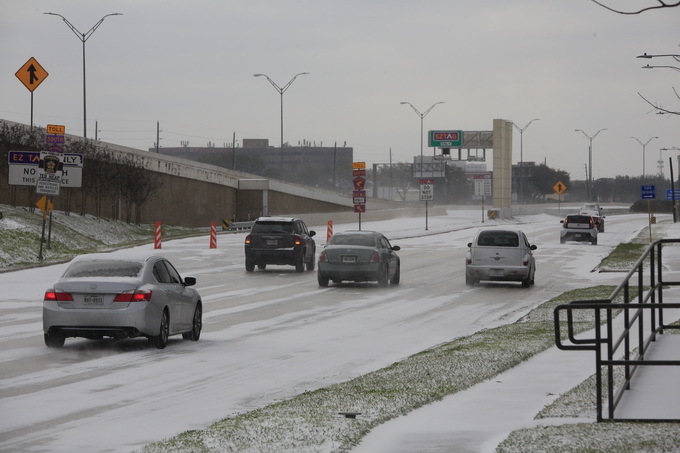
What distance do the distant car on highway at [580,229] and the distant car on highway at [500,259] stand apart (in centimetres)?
2758

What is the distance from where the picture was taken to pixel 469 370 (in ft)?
44.8

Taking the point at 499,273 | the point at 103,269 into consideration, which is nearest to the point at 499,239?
the point at 499,273

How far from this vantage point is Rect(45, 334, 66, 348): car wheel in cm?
1688

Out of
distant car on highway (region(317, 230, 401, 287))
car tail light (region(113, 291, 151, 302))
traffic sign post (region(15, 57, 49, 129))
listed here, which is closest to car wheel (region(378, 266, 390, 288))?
distant car on highway (region(317, 230, 401, 287))

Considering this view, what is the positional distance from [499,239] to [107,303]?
1750cm

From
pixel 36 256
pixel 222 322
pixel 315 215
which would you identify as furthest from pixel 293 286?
pixel 315 215

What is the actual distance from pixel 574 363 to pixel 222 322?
9256mm

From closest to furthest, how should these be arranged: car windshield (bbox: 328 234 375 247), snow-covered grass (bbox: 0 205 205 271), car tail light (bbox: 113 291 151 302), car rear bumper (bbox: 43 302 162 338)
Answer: car rear bumper (bbox: 43 302 162 338)
car tail light (bbox: 113 291 151 302)
car windshield (bbox: 328 234 375 247)
snow-covered grass (bbox: 0 205 205 271)

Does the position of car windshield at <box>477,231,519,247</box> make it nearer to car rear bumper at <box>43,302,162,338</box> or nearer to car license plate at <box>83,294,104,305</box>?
car rear bumper at <box>43,302,162,338</box>

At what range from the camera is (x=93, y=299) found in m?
16.6

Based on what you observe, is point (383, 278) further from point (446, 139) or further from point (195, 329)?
point (446, 139)

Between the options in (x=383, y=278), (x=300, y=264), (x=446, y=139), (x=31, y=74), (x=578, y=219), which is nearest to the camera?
(x=383, y=278)

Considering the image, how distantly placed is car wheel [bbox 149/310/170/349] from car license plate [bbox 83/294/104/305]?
3.28ft

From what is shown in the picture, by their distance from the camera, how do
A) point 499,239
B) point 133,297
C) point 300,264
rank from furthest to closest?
point 300,264
point 499,239
point 133,297
